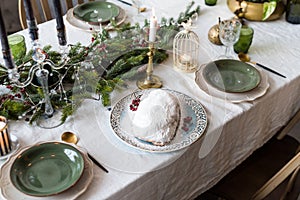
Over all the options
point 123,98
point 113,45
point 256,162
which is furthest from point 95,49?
point 256,162

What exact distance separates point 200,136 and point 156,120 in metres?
0.13

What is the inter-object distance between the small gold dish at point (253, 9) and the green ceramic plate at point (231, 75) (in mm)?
Answer: 329

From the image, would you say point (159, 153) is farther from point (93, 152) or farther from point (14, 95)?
point (14, 95)

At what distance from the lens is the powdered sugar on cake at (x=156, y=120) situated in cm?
111

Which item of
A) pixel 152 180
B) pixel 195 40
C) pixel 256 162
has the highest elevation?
pixel 195 40

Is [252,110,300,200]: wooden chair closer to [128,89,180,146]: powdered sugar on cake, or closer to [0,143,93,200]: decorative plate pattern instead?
[128,89,180,146]: powdered sugar on cake

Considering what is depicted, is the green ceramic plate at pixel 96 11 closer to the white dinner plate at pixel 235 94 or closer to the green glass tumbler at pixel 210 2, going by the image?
the green glass tumbler at pixel 210 2

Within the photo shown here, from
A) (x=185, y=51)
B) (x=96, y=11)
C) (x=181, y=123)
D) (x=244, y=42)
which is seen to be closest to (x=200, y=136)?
(x=181, y=123)

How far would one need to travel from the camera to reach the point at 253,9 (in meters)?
1.64

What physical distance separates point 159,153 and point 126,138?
0.09 metres

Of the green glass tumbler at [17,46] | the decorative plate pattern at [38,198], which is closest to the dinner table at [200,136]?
the decorative plate pattern at [38,198]

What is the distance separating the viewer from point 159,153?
43.4 inches

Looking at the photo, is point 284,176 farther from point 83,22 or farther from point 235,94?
point 83,22

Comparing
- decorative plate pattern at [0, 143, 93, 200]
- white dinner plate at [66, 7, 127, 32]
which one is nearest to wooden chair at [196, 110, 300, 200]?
decorative plate pattern at [0, 143, 93, 200]
